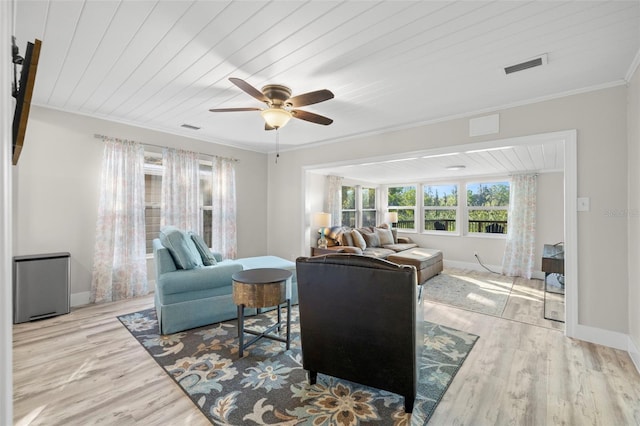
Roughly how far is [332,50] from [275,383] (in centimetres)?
254

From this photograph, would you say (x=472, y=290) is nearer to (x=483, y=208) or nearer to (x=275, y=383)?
(x=483, y=208)

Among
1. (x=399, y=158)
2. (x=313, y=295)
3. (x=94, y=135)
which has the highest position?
(x=94, y=135)

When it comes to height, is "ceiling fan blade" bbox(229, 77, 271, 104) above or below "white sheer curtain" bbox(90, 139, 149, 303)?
above

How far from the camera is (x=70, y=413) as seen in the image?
1822 millimetres

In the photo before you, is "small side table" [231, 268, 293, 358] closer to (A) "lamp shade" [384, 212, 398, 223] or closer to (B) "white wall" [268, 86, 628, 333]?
(B) "white wall" [268, 86, 628, 333]

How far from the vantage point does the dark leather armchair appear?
1.74 meters

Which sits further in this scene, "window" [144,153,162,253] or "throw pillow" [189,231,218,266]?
"window" [144,153,162,253]

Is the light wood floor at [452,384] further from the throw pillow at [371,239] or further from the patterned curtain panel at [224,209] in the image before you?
the throw pillow at [371,239]

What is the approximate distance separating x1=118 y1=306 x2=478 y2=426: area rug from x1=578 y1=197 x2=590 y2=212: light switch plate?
5.46 feet

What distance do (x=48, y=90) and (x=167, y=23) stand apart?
216cm

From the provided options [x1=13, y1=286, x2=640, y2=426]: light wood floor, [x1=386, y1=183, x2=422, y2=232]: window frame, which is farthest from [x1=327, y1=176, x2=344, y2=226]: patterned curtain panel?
[x1=13, y1=286, x2=640, y2=426]: light wood floor

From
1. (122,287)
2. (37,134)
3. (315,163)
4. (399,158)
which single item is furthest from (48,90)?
(399,158)

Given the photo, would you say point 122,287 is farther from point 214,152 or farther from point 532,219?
point 532,219

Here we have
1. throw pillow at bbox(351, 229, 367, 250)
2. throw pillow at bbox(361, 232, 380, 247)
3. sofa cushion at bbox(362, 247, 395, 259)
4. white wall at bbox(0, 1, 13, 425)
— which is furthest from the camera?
throw pillow at bbox(361, 232, 380, 247)
